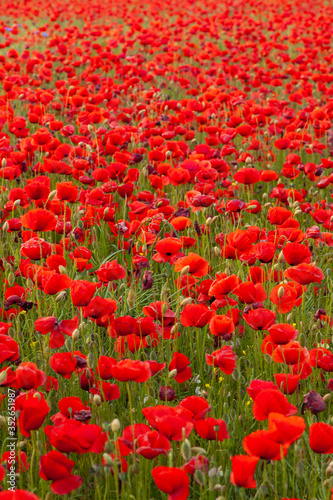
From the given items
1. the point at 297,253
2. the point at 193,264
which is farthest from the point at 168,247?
the point at 297,253

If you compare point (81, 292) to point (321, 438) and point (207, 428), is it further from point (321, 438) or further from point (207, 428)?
point (321, 438)

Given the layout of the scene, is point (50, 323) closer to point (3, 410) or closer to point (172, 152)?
point (3, 410)

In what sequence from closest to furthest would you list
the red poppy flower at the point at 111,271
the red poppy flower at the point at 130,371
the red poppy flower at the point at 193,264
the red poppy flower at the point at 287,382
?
the red poppy flower at the point at 130,371 < the red poppy flower at the point at 287,382 < the red poppy flower at the point at 111,271 < the red poppy flower at the point at 193,264

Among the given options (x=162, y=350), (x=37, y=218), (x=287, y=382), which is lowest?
(x=162, y=350)

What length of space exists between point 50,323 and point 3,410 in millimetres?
348

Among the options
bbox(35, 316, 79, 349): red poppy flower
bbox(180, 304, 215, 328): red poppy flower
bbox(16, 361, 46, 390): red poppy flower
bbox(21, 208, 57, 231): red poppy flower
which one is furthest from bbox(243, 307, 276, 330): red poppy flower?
bbox(21, 208, 57, 231): red poppy flower

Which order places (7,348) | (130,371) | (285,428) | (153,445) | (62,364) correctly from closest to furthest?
(285,428)
(153,445)
(130,371)
(7,348)
(62,364)

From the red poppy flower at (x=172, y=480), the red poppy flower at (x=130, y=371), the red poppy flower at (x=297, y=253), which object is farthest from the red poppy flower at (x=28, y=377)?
the red poppy flower at (x=297, y=253)

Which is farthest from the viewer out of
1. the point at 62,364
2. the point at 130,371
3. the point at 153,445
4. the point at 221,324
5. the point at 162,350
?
the point at 162,350

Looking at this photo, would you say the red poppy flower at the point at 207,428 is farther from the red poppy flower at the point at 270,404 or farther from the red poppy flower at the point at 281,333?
the red poppy flower at the point at 281,333

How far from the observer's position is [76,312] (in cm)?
255

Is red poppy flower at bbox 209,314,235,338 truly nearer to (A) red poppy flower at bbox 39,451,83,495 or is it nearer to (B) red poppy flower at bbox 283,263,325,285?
(B) red poppy flower at bbox 283,263,325,285

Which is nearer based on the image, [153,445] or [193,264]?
[153,445]

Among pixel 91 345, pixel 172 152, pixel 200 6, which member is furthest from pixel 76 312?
pixel 200 6
